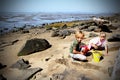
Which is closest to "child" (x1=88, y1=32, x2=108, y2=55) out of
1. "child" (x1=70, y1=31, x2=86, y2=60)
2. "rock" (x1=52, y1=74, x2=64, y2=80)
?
"child" (x1=70, y1=31, x2=86, y2=60)

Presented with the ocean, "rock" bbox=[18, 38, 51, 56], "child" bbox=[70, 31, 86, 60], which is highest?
"child" bbox=[70, 31, 86, 60]

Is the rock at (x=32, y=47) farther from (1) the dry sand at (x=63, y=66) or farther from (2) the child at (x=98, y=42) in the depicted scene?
(2) the child at (x=98, y=42)

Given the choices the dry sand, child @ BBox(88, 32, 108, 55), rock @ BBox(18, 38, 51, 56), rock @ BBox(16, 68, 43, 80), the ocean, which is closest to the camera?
the dry sand

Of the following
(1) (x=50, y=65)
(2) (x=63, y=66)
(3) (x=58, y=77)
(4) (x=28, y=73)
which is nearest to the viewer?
(3) (x=58, y=77)

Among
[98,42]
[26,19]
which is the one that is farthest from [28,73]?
[26,19]

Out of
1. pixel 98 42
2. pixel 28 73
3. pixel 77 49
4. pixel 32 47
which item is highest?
pixel 98 42

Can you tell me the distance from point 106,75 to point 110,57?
0.91 m

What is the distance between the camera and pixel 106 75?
12.4 ft

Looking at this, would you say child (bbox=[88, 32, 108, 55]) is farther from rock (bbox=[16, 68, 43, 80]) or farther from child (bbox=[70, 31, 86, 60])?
rock (bbox=[16, 68, 43, 80])

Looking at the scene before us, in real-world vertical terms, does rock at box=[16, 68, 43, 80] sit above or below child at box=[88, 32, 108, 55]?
below

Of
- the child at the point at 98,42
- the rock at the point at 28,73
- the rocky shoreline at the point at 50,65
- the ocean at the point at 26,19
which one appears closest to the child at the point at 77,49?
the rocky shoreline at the point at 50,65

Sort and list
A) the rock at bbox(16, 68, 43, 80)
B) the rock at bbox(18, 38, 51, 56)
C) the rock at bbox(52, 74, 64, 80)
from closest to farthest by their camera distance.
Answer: the rock at bbox(52, 74, 64, 80) → the rock at bbox(16, 68, 43, 80) → the rock at bbox(18, 38, 51, 56)

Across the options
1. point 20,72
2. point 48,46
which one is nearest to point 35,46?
point 48,46

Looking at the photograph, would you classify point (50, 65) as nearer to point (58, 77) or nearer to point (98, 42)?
point (58, 77)
